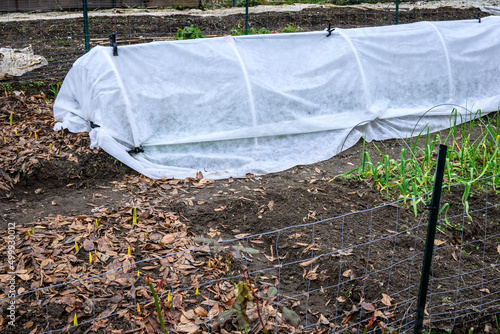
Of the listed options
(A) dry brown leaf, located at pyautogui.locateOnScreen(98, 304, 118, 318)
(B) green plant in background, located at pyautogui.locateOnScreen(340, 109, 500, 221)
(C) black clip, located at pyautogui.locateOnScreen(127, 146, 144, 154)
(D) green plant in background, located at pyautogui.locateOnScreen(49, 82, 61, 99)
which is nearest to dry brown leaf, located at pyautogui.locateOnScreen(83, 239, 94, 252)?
(A) dry brown leaf, located at pyautogui.locateOnScreen(98, 304, 118, 318)

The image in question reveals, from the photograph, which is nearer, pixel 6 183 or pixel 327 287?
pixel 327 287

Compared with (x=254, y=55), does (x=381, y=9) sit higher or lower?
higher

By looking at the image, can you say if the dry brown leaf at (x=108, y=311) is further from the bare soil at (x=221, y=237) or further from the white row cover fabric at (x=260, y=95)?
the white row cover fabric at (x=260, y=95)

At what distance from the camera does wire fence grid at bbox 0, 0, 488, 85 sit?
24.3 feet

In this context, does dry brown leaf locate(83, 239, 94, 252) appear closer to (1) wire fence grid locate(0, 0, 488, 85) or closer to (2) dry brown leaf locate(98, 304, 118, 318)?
(2) dry brown leaf locate(98, 304, 118, 318)

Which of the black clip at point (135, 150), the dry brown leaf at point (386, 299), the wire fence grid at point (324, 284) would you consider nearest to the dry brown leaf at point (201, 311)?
the wire fence grid at point (324, 284)

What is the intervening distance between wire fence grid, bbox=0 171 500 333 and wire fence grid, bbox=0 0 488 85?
13.5 feet

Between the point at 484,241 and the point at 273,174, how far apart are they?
2.19m

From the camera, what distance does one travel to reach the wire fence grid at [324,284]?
293 cm

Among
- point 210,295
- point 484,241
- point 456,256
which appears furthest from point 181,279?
point 484,241

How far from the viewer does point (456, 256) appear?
360 cm

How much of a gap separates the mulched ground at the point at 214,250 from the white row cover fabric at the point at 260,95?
1.21 feet

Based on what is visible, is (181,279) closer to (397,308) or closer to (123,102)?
(397,308)

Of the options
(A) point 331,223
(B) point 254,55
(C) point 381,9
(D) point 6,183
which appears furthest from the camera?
(C) point 381,9
